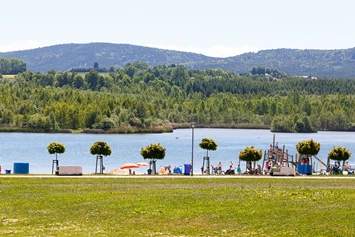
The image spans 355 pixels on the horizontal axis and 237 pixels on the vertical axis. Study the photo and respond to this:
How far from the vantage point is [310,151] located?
7125 cm

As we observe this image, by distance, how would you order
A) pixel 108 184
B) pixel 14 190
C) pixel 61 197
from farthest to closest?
1. pixel 108 184
2. pixel 14 190
3. pixel 61 197

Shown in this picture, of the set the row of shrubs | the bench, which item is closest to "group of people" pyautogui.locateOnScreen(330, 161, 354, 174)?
the row of shrubs

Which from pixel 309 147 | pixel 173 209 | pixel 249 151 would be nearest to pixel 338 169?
pixel 309 147

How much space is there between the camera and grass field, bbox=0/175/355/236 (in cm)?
3259

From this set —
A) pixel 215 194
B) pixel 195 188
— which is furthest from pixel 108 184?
pixel 215 194

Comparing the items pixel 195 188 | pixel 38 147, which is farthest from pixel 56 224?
pixel 38 147

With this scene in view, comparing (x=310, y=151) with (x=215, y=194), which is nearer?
(x=215, y=194)

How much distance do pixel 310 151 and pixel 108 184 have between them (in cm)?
2751

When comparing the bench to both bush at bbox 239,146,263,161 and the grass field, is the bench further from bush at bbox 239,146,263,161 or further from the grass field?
bush at bbox 239,146,263,161

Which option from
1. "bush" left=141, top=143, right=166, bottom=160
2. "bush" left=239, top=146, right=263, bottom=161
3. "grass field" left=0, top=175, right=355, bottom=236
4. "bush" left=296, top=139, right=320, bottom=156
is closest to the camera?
"grass field" left=0, top=175, right=355, bottom=236

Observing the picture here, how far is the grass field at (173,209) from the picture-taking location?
32594 millimetres

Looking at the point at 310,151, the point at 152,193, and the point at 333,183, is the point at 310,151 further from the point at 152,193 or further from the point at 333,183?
the point at 152,193

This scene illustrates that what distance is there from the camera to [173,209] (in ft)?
123

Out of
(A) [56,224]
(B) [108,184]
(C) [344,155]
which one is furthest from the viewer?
(C) [344,155]
